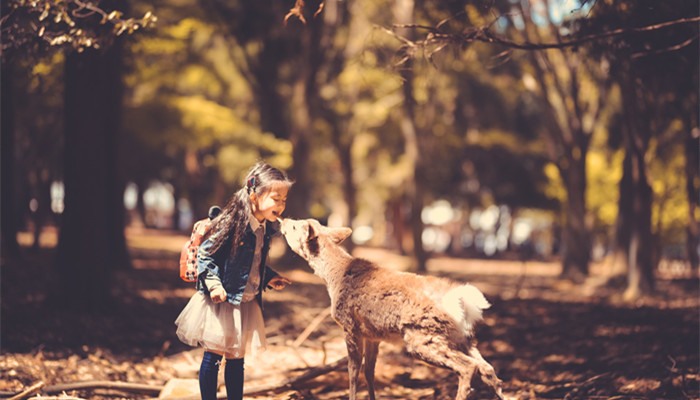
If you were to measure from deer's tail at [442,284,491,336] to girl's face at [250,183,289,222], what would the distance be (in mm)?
1332

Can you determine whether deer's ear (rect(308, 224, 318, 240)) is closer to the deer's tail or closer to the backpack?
the backpack

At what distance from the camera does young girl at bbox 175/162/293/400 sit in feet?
13.7

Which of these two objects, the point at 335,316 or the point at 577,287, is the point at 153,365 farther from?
the point at 577,287

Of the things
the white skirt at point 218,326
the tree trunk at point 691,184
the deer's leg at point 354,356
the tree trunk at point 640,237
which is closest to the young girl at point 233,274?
the white skirt at point 218,326

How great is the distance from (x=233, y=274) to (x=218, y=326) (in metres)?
0.37

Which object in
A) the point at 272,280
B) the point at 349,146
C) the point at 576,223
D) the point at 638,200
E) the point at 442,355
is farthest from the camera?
the point at 349,146

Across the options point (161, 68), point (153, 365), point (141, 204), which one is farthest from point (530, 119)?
point (153, 365)

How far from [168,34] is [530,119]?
23.4 meters

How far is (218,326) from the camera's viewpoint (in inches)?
163

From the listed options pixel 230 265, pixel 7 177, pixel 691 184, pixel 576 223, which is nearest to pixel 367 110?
pixel 576 223

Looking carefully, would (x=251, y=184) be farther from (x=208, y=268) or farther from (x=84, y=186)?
(x=84, y=186)

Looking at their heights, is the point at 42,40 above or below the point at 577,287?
above

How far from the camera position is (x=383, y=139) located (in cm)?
2667

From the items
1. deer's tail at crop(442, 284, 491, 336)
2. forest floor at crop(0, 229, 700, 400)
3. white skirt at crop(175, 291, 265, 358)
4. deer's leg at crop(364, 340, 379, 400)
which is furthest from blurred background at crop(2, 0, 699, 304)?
white skirt at crop(175, 291, 265, 358)
